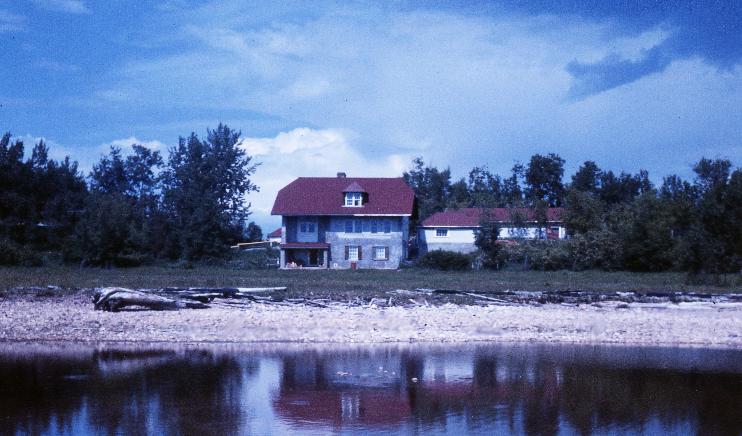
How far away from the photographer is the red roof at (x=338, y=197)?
60.4 m

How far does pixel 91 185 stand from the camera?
3521 inches

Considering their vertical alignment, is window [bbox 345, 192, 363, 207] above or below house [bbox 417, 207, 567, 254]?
above

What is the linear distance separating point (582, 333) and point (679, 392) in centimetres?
738

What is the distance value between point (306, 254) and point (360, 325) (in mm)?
38756

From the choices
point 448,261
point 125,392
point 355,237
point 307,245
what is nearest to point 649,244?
point 448,261

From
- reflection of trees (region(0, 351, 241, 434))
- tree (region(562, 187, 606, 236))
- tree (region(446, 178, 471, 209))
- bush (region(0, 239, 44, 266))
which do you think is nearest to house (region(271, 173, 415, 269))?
tree (region(562, 187, 606, 236))

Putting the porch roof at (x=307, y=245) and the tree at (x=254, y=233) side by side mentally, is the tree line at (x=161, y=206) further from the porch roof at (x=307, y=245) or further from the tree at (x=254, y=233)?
the tree at (x=254, y=233)

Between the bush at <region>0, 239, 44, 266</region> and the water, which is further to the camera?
the bush at <region>0, 239, 44, 266</region>

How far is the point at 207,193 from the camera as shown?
60812 mm

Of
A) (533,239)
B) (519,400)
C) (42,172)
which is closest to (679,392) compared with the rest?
(519,400)

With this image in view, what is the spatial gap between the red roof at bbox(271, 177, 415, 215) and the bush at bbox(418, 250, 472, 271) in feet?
29.1

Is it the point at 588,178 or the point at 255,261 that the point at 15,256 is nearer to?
the point at 255,261

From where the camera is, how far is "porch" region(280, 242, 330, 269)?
59.2 meters

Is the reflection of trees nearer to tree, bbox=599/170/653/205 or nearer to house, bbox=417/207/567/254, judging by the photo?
house, bbox=417/207/567/254
